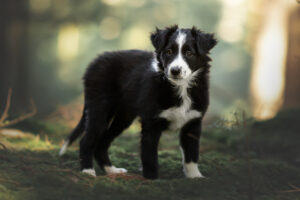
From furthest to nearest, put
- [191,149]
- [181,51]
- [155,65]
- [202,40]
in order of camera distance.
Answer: [155,65], [191,149], [202,40], [181,51]

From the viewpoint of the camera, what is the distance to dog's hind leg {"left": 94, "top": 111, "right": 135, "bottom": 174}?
5.02 m

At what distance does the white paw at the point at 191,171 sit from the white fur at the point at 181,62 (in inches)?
44.7

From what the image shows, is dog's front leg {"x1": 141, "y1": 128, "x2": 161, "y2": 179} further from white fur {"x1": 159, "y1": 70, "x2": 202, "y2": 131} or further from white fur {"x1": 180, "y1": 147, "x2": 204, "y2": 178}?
white fur {"x1": 180, "y1": 147, "x2": 204, "y2": 178}

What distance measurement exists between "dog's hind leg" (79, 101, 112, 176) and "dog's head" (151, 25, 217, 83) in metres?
0.97

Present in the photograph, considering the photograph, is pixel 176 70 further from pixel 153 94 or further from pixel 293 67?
pixel 293 67

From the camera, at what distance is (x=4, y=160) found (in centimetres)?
427

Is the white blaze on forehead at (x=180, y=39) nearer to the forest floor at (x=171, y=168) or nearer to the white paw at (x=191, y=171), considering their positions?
the forest floor at (x=171, y=168)

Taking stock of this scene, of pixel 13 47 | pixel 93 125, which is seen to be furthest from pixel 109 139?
pixel 13 47

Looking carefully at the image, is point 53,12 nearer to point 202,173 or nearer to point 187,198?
point 202,173

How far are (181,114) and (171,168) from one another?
880 millimetres

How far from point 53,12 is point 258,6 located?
7.38 m

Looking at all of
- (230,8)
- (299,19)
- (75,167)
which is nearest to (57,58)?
(230,8)

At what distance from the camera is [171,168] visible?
4887 mm

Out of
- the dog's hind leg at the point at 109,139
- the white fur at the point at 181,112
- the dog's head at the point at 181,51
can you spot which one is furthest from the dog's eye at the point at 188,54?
the dog's hind leg at the point at 109,139
